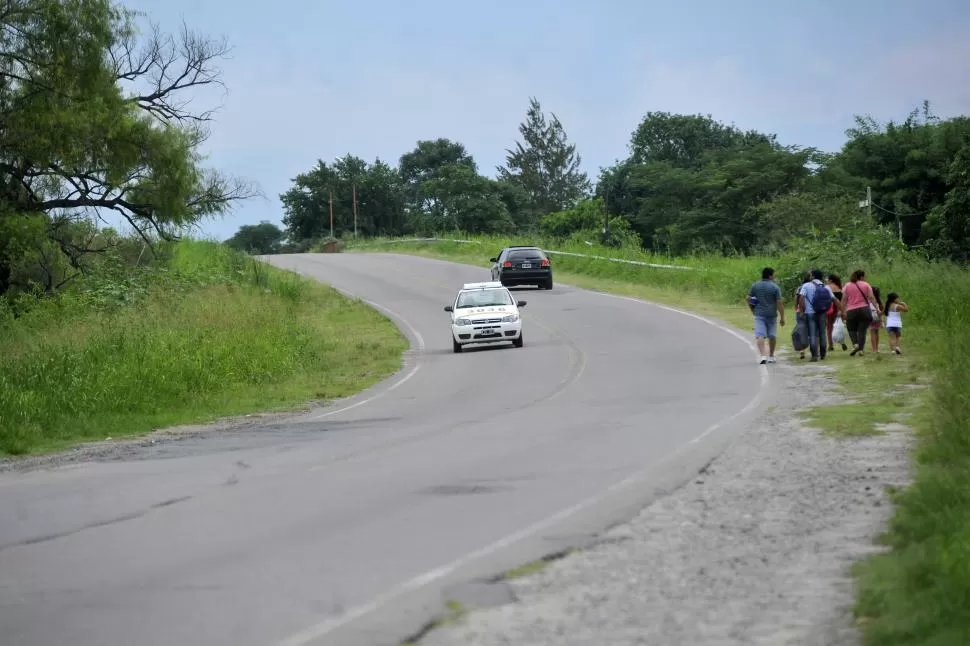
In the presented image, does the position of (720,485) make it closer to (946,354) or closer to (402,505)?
(402,505)

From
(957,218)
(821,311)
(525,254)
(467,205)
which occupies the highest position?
(467,205)

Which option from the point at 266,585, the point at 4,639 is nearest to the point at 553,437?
the point at 266,585

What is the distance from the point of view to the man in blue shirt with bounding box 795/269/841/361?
26078 millimetres

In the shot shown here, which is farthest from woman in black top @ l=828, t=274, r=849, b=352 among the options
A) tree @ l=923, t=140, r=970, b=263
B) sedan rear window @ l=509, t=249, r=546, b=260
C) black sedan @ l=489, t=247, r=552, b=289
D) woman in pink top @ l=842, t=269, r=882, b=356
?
tree @ l=923, t=140, r=970, b=263

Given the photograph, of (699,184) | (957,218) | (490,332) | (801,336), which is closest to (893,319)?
(801,336)

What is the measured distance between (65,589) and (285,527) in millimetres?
2325

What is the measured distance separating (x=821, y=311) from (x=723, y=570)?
735 inches

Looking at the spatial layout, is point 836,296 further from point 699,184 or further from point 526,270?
point 699,184

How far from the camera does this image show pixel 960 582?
6680 millimetres

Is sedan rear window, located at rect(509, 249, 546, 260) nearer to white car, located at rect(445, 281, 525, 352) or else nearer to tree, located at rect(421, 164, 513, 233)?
white car, located at rect(445, 281, 525, 352)

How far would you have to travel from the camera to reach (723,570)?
8391mm

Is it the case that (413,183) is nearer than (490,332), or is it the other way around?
(490,332)

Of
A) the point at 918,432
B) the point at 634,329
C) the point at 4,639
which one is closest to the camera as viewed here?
the point at 4,639

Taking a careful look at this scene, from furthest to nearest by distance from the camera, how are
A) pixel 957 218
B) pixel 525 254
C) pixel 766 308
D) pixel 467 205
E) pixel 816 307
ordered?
1. pixel 467 205
2. pixel 957 218
3. pixel 525 254
4. pixel 816 307
5. pixel 766 308
